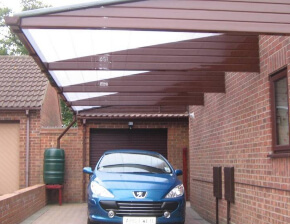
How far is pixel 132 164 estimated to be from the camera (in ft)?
31.4

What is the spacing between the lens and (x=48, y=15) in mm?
5242

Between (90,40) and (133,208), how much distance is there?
2.89m

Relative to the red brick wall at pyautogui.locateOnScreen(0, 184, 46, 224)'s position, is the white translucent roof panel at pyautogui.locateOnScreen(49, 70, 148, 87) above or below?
above

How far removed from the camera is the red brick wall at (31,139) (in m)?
14.8

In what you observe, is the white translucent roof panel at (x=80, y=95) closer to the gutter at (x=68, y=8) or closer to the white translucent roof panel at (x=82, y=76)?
the white translucent roof panel at (x=82, y=76)

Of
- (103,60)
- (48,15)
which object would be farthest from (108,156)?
(48,15)

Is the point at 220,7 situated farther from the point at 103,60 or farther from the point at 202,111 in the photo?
the point at 202,111

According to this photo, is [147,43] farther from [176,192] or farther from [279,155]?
[176,192]

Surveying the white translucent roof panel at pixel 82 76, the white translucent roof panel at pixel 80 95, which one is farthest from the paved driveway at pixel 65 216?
the white translucent roof panel at pixel 82 76

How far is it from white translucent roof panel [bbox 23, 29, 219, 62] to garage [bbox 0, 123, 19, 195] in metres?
8.06

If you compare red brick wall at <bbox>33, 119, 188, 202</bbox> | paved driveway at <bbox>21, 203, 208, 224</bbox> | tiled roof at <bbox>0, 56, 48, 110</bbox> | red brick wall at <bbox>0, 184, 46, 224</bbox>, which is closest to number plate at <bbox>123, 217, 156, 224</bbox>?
red brick wall at <bbox>0, 184, 46, 224</bbox>

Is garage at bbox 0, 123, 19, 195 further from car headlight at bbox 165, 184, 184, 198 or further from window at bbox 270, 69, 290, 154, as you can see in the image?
window at bbox 270, 69, 290, 154

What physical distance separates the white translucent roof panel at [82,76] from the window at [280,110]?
2.93 m

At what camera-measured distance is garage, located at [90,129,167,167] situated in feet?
51.3
